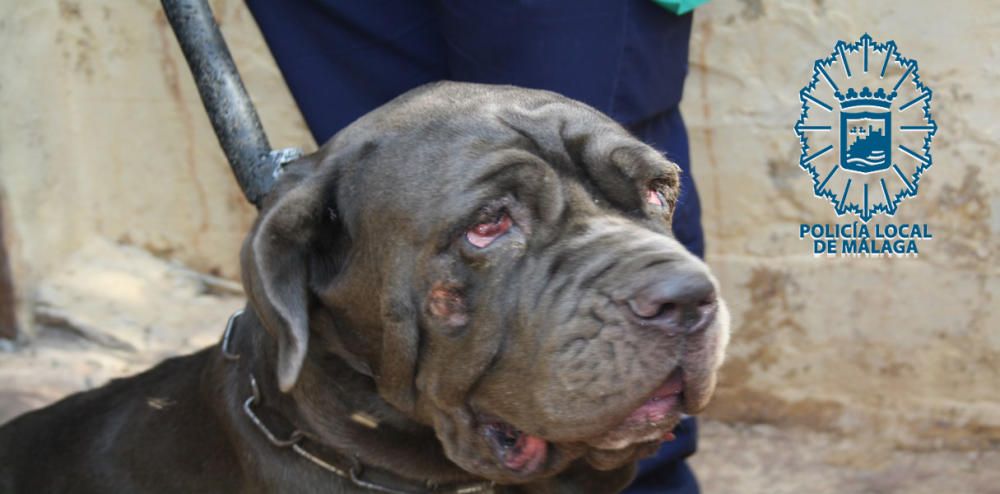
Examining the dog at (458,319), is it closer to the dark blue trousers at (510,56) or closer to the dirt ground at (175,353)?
the dark blue trousers at (510,56)

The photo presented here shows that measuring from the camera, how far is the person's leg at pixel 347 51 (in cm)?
Answer: 392

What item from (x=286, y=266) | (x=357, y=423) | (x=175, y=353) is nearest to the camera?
(x=286, y=266)

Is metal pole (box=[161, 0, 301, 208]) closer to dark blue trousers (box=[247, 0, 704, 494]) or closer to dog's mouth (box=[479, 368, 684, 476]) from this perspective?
dark blue trousers (box=[247, 0, 704, 494])

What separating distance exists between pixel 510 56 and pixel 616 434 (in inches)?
46.6

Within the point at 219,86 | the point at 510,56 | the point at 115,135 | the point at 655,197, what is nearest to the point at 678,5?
the point at 510,56

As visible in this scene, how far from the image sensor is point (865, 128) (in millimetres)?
4887

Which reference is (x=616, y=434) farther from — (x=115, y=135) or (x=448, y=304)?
(x=115, y=135)

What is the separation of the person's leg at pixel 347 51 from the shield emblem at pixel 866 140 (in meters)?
1.61

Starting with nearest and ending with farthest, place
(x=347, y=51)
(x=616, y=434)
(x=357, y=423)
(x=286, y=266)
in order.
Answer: (x=616, y=434) → (x=286, y=266) → (x=357, y=423) → (x=347, y=51)

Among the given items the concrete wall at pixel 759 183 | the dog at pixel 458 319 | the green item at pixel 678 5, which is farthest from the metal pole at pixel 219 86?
the concrete wall at pixel 759 183

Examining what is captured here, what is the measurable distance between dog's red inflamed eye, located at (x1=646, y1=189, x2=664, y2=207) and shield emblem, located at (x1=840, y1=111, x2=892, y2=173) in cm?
191

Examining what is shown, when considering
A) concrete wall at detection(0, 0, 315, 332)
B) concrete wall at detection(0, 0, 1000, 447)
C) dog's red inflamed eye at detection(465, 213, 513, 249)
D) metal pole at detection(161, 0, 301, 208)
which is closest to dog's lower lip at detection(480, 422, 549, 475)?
dog's red inflamed eye at detection(465, 213, 513, 249)

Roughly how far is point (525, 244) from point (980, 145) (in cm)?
249

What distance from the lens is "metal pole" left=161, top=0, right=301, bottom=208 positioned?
3531mm
